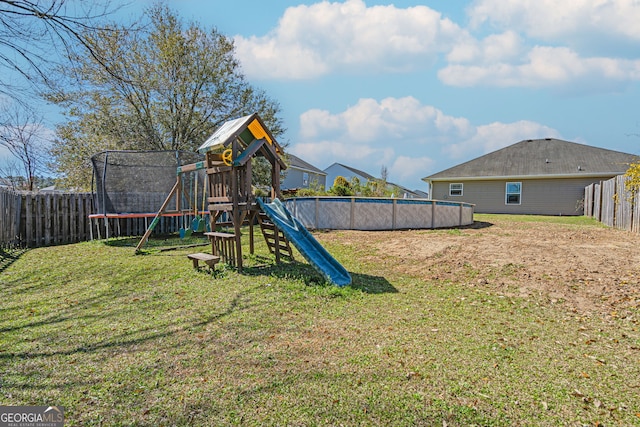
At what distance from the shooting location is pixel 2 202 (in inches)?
311

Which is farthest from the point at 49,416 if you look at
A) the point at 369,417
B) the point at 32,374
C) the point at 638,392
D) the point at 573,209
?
the point at 573,209

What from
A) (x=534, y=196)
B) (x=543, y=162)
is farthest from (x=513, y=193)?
(x=543, y=162)

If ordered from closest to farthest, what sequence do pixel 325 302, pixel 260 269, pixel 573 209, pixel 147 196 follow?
pixel 325 302, pixel 260 269, pixel 147 196, pixel 573 209

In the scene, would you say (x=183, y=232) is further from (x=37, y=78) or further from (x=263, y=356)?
(x=263, y=356)

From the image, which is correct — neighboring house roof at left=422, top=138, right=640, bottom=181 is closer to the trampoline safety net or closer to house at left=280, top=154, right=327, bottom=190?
house at left=280, top=154, right=327, bottom=190

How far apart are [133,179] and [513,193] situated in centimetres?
2013

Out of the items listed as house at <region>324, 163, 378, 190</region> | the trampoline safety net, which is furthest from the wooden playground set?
A: house at <region>324, 163, 378, 190</region>

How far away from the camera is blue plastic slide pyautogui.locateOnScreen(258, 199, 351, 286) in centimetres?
518

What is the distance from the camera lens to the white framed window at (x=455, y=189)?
75.3 feet

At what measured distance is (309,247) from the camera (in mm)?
5715

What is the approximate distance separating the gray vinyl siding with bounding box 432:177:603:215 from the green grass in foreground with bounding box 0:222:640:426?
1854 centimetres

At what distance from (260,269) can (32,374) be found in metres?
3.76

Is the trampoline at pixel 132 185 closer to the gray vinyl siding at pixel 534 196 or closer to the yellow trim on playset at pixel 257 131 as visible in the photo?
the yellow trim on playset at pixel 257 131

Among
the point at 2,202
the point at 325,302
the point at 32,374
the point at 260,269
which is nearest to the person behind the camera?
→ the point at 32,374
